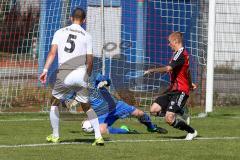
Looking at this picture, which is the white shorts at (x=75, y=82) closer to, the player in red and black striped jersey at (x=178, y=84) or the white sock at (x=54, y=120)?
the white sock at (x=54, y=120)

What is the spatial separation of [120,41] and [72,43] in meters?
7.20

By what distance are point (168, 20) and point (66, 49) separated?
298 inches

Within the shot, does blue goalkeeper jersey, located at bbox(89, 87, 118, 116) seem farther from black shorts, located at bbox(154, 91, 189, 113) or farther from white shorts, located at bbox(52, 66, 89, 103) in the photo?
white shorts, located at bbox(52, 66, 89, 103)

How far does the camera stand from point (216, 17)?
1827 centimetres

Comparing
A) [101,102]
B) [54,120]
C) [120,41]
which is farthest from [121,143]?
[120,41]

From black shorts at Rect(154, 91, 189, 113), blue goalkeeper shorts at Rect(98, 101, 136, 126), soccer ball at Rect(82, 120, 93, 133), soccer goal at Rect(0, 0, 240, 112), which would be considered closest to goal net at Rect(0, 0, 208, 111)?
soccer goal at Rect(0, 0, 240, 112)

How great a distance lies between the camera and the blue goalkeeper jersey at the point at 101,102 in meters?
13.2

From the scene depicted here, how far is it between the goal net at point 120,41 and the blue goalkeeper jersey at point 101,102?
3861mm

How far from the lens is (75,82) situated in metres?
10.7

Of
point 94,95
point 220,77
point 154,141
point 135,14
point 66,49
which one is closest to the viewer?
point 66,49

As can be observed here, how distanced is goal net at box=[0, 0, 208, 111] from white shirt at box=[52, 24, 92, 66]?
6449mm

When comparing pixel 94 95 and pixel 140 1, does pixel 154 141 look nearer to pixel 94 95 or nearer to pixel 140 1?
pixel 94 95

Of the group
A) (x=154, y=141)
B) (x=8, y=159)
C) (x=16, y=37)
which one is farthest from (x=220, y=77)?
(x=8, y=159)

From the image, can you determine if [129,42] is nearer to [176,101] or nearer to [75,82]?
[176,101]
